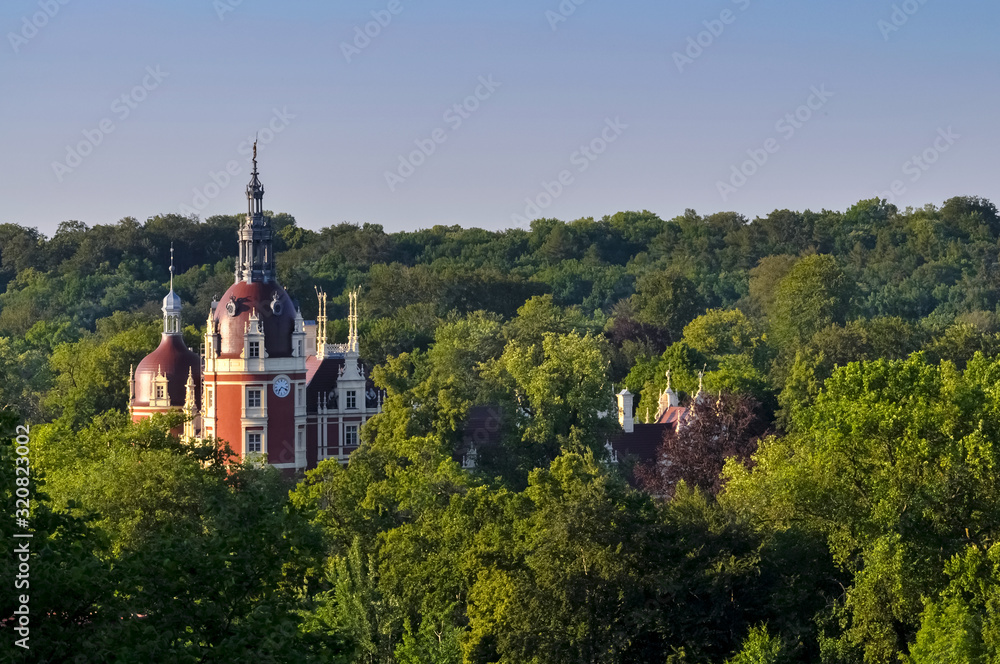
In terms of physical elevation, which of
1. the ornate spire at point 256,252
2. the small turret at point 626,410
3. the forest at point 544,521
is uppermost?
the ornate spire at point 256,252

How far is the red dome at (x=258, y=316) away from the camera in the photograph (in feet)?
236

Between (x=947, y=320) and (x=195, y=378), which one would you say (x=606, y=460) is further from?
(x=947, y=320)

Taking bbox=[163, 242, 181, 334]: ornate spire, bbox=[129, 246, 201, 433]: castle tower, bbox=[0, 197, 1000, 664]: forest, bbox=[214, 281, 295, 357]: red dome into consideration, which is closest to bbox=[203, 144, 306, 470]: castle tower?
bbox=[214, 281, 295, 357]: red dome

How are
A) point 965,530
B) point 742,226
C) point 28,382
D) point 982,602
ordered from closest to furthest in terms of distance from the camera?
1. point 982,602
2. point 965,530
3. point 28,382
4. point 742,226

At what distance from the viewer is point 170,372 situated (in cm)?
7638

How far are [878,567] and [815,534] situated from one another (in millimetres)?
3342

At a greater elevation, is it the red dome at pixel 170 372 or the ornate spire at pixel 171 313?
the ornate spire at pixel 171 313

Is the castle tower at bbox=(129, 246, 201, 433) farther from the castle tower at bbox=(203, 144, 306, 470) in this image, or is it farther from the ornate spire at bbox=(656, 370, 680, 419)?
the ornate spire at bbox=(656, 370, 680, 419)

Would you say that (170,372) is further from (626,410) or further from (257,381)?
(626,410)

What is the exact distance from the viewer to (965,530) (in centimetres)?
4434

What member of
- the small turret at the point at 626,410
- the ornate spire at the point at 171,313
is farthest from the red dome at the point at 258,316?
the small turret at the point at 626,410

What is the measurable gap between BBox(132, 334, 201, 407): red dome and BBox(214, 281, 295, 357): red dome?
14.4ft

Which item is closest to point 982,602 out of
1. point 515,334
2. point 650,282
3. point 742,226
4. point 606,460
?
point 606,460

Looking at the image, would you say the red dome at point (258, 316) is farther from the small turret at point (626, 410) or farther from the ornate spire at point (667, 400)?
the ornate spire at point (667, 400)
